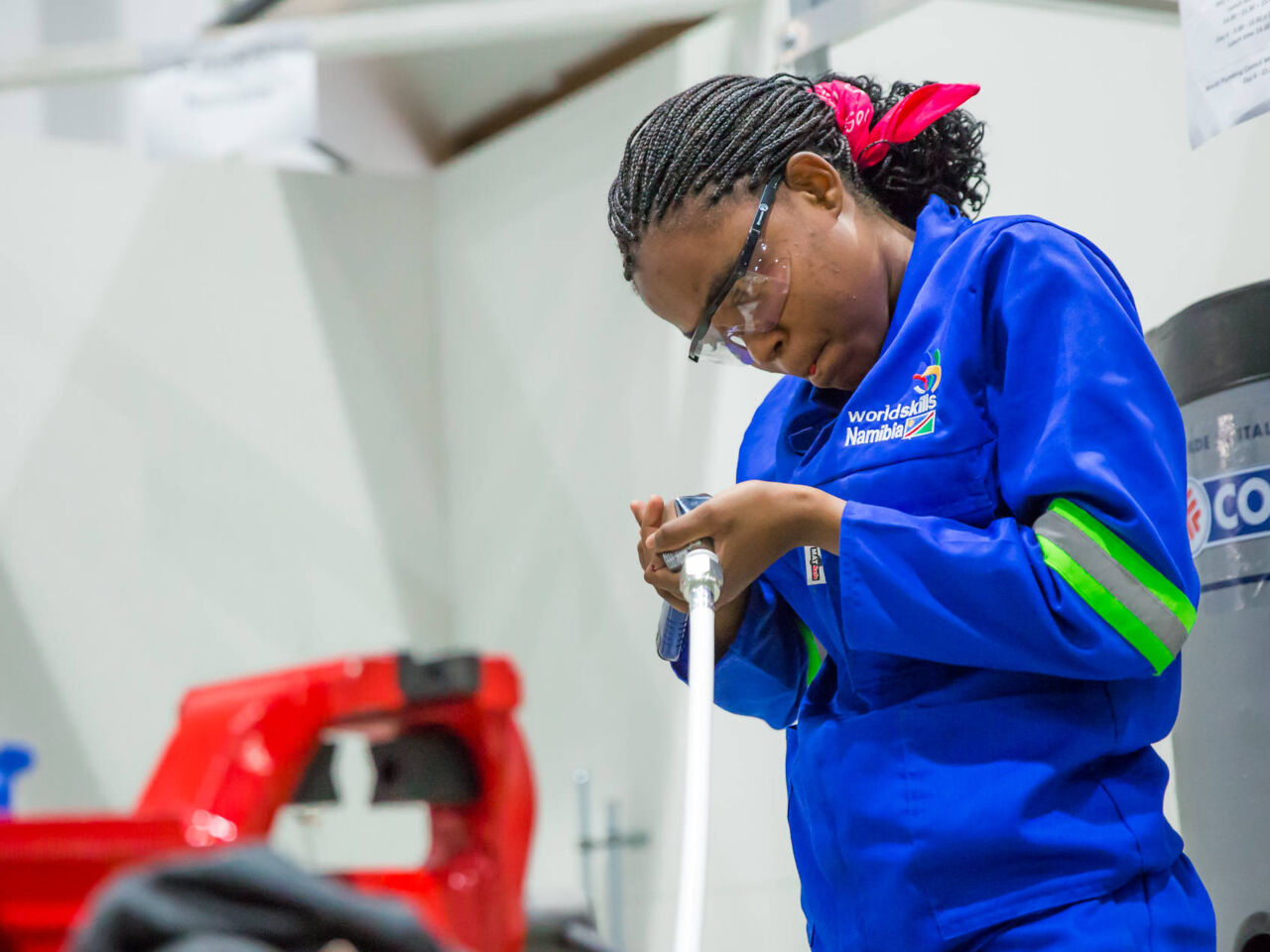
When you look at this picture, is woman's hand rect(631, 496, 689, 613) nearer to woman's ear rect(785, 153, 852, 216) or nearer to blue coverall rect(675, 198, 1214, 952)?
blue coverall rect(675, 198, 1214, 952)

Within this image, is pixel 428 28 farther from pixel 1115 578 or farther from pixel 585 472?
pixel 1115 578

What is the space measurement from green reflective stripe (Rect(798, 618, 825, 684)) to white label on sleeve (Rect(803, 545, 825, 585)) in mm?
82

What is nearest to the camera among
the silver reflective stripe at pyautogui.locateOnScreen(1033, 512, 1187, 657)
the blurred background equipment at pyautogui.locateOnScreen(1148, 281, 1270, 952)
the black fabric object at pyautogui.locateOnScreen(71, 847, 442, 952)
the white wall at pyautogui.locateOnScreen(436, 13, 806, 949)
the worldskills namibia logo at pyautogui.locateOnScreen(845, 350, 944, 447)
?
the black fabric object at pyautogui.locateOnScreen(71, 847, 442, 952)

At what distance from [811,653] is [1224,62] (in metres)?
0.64

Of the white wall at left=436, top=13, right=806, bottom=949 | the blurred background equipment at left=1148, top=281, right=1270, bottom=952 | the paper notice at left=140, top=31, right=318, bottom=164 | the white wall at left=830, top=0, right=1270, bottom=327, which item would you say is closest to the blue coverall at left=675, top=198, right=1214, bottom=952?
the blurred background equipment at left=1148, top=281, right=1270, bottom=952

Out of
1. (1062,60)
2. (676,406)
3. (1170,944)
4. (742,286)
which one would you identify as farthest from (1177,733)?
(676,406)

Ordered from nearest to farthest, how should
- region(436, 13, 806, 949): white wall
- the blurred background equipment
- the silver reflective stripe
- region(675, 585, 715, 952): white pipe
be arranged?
region(675, 585, 715, 952): white pipe < the silver reflective stripe < the blurred background equipment < region(436, 13, 806, 949): white wall

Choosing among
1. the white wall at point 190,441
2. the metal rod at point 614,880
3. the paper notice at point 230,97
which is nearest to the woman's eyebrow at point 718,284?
the paper notice at point 230,97

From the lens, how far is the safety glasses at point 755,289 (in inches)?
39.9

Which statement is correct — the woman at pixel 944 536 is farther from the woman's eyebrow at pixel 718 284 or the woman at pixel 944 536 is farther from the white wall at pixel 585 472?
the white wall at pixel 585 472

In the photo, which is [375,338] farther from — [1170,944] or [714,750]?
[1170,944]

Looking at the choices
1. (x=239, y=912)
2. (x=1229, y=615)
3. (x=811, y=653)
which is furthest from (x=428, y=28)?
(x=239, y=912)

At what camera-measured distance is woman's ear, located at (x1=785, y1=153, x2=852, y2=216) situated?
3.37 ft

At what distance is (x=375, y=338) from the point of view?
247 centimetres
